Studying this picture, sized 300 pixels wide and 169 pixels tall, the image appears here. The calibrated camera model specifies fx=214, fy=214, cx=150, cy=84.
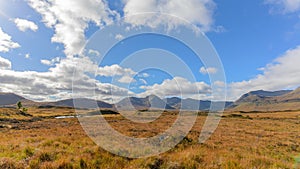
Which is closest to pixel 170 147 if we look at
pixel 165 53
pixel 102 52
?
pixel 102 52

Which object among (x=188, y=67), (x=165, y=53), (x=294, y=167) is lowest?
(x=294, y=167)

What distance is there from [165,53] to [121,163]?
555 inches

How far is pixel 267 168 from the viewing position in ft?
29.9

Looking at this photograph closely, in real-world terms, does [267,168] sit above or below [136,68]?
below

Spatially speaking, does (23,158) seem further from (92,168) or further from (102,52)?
(102,52)

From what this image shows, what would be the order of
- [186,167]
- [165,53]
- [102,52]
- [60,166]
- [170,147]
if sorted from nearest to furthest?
[60,166] → [186,167] → [170,147] → [102,52] → [165,53]

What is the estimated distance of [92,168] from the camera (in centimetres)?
865

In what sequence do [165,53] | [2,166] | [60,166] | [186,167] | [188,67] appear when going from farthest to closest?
[165,53], [188,67], [186,167], [60,166], [2,166]

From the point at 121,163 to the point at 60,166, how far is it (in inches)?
100

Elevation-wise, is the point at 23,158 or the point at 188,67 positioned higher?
the point at 188,67

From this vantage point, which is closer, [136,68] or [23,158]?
[23,158]

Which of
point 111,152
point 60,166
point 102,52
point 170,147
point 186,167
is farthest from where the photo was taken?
point 102,52

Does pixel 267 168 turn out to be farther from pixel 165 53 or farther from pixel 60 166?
pixel 165 53

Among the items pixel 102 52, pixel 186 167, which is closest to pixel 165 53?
pixel 102 52
